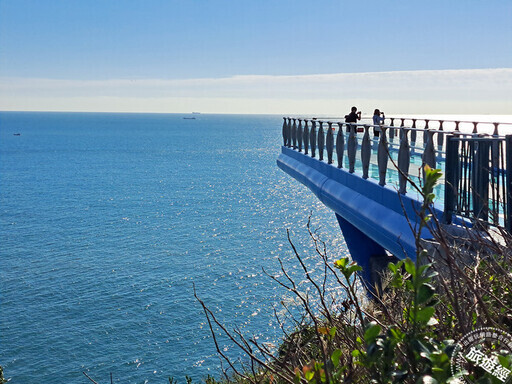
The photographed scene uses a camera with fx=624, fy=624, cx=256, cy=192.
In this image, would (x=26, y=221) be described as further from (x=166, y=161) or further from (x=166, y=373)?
(x=166, y=161)

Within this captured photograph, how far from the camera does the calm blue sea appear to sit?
26875mm

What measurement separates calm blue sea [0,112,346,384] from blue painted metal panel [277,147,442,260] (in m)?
5.46

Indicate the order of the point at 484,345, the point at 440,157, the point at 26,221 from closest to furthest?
1. the point at 484,345
2. the point at 440,157
3. the point at 26,221

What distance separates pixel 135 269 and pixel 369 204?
28.6 meters

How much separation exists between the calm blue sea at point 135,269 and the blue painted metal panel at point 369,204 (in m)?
5.46

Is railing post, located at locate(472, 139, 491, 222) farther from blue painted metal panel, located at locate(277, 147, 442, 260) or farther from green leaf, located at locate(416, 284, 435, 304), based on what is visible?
green leaf, located at locate(416, 284, 435, 304)

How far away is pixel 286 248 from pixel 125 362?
22.0 metres

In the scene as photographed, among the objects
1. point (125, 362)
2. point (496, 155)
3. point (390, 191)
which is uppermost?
point (496, 155)

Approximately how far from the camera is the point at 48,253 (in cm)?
4269

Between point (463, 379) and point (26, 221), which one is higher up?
point (463, 379)

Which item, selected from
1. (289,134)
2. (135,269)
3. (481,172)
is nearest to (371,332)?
(481,172)

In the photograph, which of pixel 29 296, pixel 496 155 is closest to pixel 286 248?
pixel 29 296

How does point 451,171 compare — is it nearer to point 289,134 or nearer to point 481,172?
point 481,172

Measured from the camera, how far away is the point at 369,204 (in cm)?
1233
